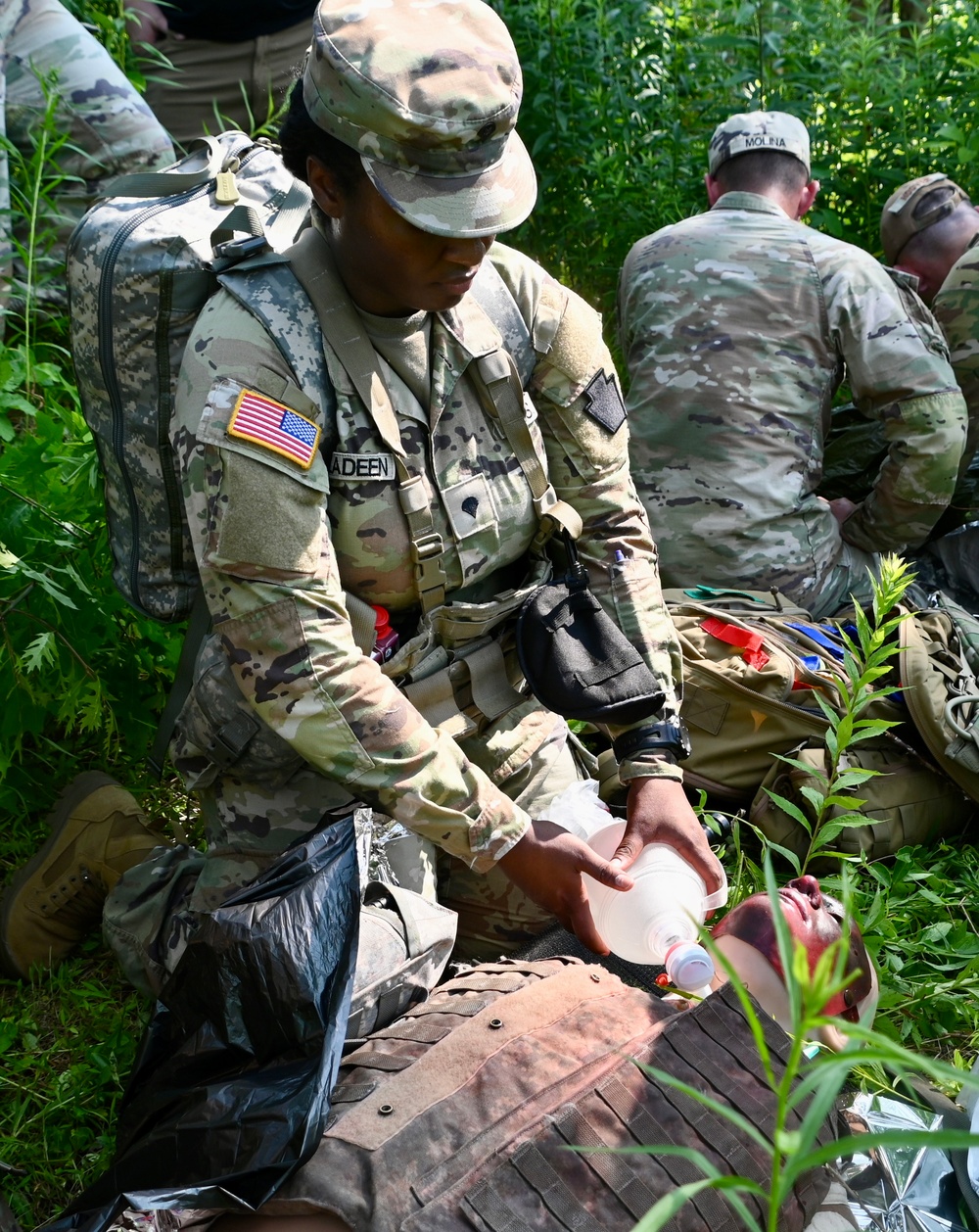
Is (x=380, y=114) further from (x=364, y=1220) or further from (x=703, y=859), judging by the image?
(x=364, y=1220)

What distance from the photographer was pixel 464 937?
2.74 metres

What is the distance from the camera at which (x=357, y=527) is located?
2297 millimetres

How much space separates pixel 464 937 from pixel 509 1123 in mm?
977

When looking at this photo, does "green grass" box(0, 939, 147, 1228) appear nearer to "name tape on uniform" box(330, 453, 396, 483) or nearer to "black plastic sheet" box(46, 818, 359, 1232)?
"black plastic sheet" box(46, 818, 359, 1232)

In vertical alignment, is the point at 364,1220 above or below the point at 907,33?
below

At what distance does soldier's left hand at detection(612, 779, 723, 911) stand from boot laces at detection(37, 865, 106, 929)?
1.21 m

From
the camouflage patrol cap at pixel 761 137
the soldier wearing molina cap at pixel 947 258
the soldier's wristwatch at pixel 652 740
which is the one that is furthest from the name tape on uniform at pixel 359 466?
the soldier wearing molina cap at pixel 947 258

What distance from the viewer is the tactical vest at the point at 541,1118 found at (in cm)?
169

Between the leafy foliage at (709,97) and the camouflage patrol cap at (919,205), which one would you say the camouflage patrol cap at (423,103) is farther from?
the leafy foliage at (709,97)


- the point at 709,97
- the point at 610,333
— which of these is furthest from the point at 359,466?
the point at 709,97

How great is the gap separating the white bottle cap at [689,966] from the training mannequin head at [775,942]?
10 centimetres

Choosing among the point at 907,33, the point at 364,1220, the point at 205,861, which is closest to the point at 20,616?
the point at 205,861

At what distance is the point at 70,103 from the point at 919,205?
279 centimetres

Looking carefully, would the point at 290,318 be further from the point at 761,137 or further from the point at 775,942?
the point at 761,137
